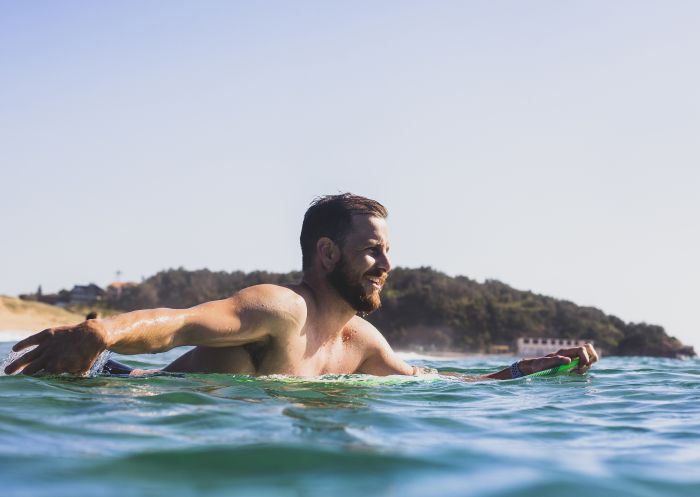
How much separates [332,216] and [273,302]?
3.30ft

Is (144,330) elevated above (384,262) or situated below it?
below

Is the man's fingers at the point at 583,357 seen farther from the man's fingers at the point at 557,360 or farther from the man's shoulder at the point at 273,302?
the man's shoulder at the point at 273,302

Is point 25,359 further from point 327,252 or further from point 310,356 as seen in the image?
point 327,252

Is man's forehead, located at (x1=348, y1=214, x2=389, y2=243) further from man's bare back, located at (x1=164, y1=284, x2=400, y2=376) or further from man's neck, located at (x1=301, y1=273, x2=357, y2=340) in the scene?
man's bare back, located at (x1=164, y1=284, x2=400, y2=376)

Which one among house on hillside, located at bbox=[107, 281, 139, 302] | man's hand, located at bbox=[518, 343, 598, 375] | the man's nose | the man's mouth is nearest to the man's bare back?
the man's mouth

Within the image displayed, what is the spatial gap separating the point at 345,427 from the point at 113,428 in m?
0.94

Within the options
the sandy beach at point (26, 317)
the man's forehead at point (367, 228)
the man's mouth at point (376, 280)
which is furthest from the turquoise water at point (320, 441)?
the sandy beach at point (26, 317)

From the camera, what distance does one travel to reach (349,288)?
5.81m

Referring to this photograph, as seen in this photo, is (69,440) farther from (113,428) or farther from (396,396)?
(396,396)

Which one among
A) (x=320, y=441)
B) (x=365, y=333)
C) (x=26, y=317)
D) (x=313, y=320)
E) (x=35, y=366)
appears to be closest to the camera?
(x=320, y=441)

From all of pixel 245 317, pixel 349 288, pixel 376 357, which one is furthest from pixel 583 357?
pixel 245 317

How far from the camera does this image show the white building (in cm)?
5004

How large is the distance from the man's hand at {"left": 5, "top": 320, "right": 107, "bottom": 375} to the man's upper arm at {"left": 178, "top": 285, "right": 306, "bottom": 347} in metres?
0.61

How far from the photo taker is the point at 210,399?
13.9ft
